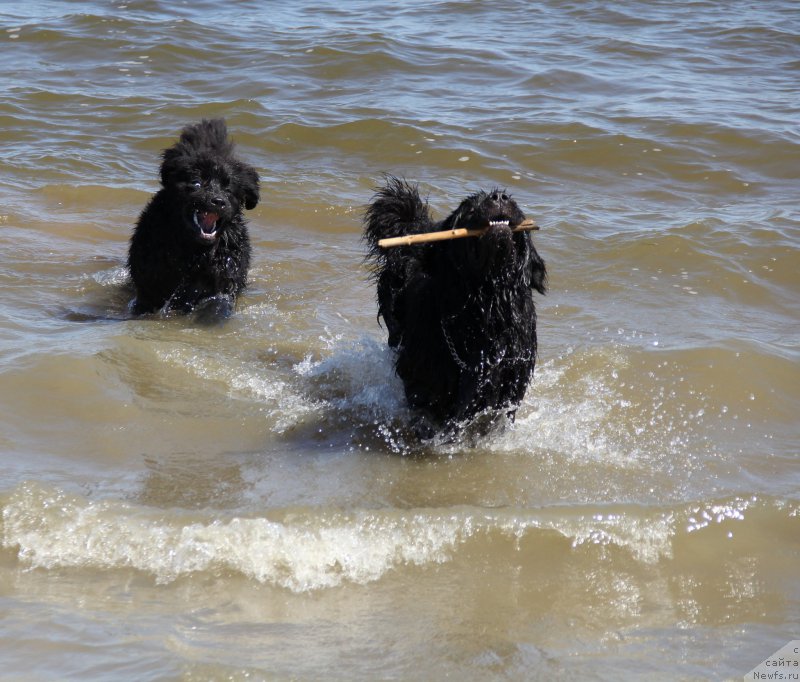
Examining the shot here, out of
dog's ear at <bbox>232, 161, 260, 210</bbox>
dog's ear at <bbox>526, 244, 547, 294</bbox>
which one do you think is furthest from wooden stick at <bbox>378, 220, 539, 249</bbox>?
dog's ear at <bbox>232, 161, 260, 210</bbox>

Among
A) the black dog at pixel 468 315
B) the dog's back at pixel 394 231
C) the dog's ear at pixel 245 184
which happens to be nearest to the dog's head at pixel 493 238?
the black dog at pixel 468 315

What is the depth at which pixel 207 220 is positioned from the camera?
7117 millimetres

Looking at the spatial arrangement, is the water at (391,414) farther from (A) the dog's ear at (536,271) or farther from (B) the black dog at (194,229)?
(A) the dog's ear at (536,271)

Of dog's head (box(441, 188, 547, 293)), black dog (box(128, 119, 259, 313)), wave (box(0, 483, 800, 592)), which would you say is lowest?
wave (box(0, 483, 800, 592))

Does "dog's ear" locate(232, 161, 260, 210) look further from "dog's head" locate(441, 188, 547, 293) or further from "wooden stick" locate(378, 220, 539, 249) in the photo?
"wooden stick" locate(378, 220, 539, 249)

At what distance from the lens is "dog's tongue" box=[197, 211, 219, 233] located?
7078 millimetres

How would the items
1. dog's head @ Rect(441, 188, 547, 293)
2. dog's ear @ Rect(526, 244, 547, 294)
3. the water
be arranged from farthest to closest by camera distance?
dog's ear @ Rect(526, 244, 547, 294)
dog's head @ Rect(441, 188, 547, 293)
the water

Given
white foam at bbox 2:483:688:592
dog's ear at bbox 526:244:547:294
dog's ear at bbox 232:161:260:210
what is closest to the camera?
white foam at bbox 2:483:688:592

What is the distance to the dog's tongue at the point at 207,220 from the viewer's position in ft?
23.2

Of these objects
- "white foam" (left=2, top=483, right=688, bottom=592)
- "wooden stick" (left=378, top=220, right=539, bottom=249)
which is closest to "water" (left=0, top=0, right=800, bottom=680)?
"white foam" (left=2, top=483, right=688, bottom=592)

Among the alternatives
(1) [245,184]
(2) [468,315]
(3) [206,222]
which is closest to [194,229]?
(3) [206,222]

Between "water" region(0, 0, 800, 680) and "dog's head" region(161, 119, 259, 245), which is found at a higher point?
"dog's head" region(161, 119, 259, 245)

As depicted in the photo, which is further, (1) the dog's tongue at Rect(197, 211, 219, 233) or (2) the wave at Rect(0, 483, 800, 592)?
(1) the dog's tongue at Rect(197, 211, 219, 233)

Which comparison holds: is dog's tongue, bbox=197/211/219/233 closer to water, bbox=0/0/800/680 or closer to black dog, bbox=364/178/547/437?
water, bbox=0/0/800/680
